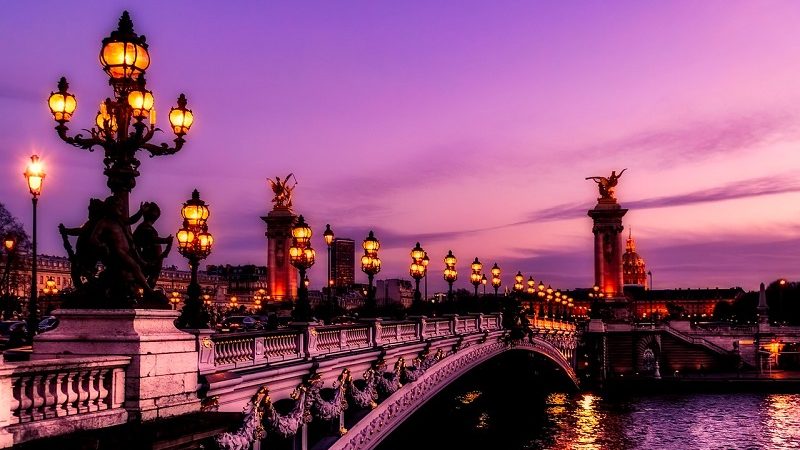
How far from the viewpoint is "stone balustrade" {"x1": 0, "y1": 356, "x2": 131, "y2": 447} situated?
1021cm

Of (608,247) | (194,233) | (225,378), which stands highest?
(608,247)

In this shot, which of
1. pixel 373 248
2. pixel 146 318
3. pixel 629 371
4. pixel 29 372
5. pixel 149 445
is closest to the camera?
pixel 29 372

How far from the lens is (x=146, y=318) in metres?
12.6

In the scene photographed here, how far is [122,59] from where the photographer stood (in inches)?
544

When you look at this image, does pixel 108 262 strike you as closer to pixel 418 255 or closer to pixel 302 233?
pixel 302 233

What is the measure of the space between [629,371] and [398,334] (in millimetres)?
73873

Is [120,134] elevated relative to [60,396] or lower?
elevated

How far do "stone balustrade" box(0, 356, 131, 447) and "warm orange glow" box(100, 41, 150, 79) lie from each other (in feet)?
14.5

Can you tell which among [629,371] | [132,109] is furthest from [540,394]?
[132,109]

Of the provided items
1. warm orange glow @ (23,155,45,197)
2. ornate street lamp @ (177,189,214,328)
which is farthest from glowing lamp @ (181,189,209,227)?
warm orange glow @ (23,155,45,197)

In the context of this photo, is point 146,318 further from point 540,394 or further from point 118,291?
point 540,394

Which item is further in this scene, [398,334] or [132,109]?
[398,334]

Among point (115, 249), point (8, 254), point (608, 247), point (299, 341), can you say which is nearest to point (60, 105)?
point (115, 249)

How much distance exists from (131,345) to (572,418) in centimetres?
5883
